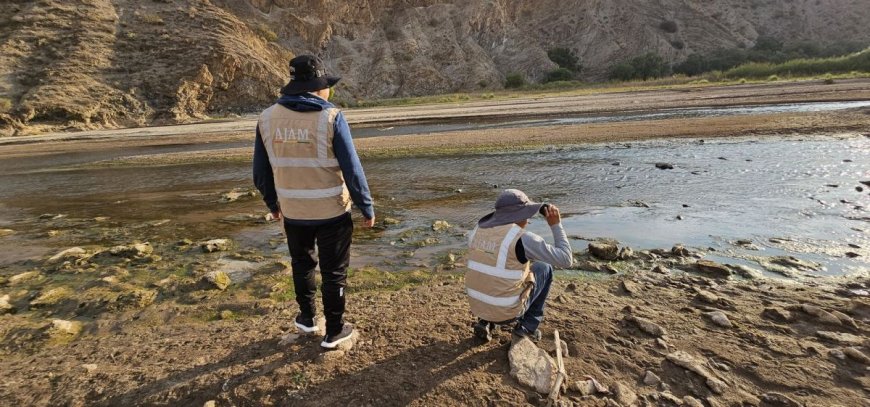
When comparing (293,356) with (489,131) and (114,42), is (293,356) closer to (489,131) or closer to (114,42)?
(489,131)

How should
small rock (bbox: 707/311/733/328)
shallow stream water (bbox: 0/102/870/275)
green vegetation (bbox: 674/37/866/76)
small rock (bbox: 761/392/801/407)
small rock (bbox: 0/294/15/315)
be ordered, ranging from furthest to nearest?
→ green vegetation (bbox: 674/37/866/76) → shallow stream water (bbox: 0/102/870/275) → small rock (bbox: 0/294/15/315) → small rock (bbox: 707/311/733/328) → small rock (bbox: 761/392/801/407)

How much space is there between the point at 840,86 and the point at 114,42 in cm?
5723

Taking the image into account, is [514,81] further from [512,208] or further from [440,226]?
[512,208]

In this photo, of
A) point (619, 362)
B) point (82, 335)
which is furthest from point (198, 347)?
point (619, 362)

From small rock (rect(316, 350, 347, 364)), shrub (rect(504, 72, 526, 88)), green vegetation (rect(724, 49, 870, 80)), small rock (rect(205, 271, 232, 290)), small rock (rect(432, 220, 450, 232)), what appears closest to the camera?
small rock (rect(316, 350, 347, 364))

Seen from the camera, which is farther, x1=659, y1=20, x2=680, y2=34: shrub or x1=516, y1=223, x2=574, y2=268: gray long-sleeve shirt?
x1=659, y1=20, x2=680, y2=34: shrub

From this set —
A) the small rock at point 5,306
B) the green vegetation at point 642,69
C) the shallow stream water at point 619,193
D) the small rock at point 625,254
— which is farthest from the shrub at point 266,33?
the small rock at point 625,254

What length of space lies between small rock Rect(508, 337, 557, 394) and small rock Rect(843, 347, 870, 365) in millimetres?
2271

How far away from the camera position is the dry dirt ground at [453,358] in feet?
10.1

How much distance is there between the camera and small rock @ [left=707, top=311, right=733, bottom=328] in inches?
154

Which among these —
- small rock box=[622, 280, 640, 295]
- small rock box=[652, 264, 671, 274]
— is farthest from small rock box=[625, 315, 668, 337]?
small rock box=[652, 264, 671, 274]

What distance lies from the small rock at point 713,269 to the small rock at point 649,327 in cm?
189

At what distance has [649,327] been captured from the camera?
383 centimetres

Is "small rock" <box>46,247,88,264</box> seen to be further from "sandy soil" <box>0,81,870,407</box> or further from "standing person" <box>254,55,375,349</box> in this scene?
"standing person" <box>254,55,375,349</box>
